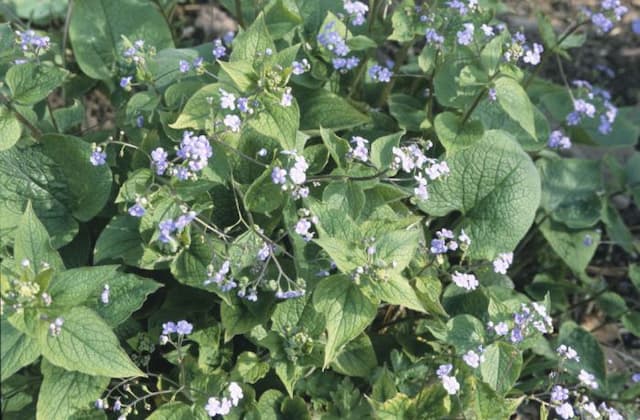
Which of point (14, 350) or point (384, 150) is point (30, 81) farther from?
point (384, 150)

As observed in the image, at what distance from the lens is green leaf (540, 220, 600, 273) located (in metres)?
4.29

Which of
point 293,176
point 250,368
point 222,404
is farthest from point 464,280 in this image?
point 222,404

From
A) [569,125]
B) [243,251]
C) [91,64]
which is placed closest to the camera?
[243,251]

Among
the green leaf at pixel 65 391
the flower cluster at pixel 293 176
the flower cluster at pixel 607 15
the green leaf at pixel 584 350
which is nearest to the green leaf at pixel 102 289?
the green leaf at pixel 65 391

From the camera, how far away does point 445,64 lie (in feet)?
12.9

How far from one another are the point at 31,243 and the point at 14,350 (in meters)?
0.43

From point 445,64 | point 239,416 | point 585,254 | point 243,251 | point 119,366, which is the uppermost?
point 445,64

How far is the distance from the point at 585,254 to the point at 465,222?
97 cm

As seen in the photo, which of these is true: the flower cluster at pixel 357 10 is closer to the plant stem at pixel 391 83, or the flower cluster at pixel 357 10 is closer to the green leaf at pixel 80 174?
the plant stem at pixel 391 83

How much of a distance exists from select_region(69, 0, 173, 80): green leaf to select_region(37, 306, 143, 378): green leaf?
6.23 ft

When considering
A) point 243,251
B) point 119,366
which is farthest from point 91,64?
point 119,366

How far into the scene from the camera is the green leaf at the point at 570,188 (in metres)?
4.36

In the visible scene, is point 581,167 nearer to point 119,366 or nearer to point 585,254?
point 585,254

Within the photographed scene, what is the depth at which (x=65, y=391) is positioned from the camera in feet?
10.0
